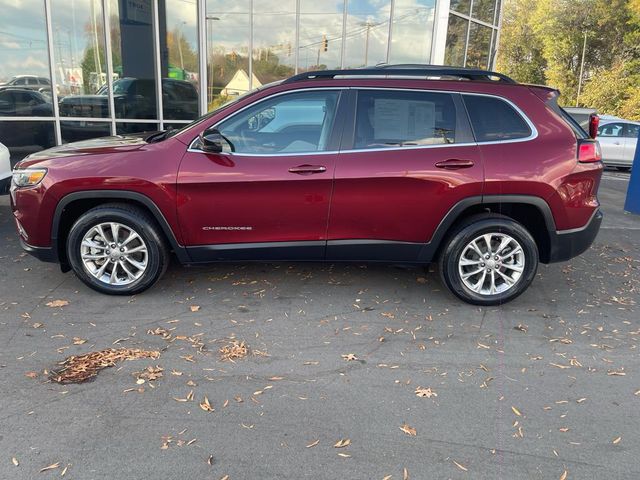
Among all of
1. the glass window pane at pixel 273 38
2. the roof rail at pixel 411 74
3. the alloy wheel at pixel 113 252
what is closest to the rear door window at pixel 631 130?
the glass window pane at pixel 273 38

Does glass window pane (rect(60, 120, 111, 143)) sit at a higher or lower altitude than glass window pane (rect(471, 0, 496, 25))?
lower

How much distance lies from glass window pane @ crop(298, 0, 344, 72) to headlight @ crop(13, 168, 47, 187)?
370 inches

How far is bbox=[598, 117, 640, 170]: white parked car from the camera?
49.5 feet

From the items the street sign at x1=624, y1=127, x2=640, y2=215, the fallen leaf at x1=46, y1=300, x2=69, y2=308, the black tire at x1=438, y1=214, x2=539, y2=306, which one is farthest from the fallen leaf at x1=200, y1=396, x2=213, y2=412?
the street sign at x1=624, y1=127, x2=640, y2=215

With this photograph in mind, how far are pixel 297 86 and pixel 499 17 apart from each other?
15063 millimetres

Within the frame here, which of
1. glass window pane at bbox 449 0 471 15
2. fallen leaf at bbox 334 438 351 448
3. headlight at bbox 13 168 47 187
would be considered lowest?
fallen leaf at bbox 334 438 351 448

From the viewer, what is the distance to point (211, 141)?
13.3 ft

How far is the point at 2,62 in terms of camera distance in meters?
9.68

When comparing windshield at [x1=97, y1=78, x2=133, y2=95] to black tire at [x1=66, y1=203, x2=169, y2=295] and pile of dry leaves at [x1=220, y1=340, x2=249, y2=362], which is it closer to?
black tire at [x1=66, y1=203, x2=169, y2=295]

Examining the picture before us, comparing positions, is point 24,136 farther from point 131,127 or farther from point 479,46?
point 479,46

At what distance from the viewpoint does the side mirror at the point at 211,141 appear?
4.06 m

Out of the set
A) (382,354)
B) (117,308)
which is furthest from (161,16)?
(382,354)

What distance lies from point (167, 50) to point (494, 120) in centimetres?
906

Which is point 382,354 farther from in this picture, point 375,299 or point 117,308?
point 117,308
